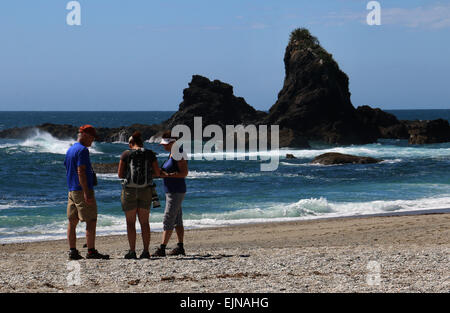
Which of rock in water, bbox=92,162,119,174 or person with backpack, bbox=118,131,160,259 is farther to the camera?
rock in water, bbox=92,162,119,174

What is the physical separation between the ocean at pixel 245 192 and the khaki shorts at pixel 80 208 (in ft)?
22.5

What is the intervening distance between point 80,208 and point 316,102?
54112mm

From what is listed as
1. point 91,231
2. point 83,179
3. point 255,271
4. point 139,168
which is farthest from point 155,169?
point 255,271

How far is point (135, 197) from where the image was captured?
872 cm

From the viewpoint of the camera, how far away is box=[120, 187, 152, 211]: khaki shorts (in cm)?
870

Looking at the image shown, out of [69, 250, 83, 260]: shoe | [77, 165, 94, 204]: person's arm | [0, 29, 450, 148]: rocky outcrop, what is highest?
[0, 29, 450, 148]: rocky outcrop

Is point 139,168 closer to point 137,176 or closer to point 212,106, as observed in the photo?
point 137,176

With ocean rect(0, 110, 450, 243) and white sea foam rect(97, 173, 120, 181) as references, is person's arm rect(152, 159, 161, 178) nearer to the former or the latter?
ocean rect(0, 110, 450, 243)

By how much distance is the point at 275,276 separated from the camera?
8.03 m

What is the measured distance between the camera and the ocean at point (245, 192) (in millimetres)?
18094

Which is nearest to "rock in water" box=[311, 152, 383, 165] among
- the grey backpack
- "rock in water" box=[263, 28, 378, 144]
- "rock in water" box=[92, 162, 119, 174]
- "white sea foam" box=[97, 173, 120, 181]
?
"rock in water" box=[92, 162, 119, 174]

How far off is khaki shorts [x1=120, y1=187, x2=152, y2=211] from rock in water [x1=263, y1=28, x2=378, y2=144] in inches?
1974

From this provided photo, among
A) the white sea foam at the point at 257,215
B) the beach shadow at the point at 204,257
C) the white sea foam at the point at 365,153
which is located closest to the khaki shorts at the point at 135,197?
the beach shadow at the point at 204,257
